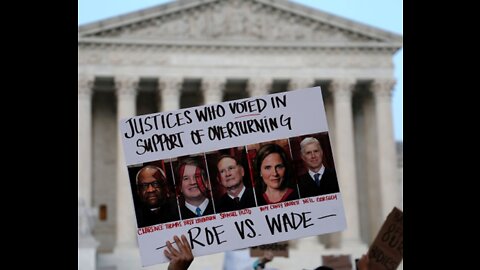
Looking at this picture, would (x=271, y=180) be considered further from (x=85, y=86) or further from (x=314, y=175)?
(x=85, y=86)

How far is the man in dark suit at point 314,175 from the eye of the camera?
6078mm

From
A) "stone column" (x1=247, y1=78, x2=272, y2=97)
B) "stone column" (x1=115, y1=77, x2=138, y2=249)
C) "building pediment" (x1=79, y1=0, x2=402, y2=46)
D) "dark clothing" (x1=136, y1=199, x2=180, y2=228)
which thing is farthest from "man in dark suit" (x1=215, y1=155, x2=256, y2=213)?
"building pediment" (x1=79, y1=0, x2=402, y2=46)

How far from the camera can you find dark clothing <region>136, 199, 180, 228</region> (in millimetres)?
5840

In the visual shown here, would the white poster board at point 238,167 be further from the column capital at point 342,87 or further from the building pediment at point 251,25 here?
the column capital at point 342,87

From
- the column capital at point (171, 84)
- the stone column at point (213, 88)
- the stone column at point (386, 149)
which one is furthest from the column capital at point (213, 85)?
the stone column at point (386, 149)

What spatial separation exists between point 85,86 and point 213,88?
7721 millimetres

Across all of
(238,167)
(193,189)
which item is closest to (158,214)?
(193,189)

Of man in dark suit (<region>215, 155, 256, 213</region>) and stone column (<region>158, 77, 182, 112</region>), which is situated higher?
stone column (<region>158, 77, 182, 112</region>)

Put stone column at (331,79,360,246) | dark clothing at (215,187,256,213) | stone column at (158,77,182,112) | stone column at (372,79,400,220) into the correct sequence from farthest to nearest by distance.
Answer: stone column at (372,79,400,220), stone column at (331,79,360,246), stone column at (158,77,182,112), dark clothing at (215,187,256,213)

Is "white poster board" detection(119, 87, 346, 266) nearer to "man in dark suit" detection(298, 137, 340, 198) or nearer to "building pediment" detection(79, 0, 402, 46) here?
"man in dark suit" detection(298, 137, 340, 198)

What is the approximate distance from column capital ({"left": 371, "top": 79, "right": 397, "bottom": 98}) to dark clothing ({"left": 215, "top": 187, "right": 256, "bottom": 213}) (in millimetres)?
45027

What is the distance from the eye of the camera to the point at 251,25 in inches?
1984
